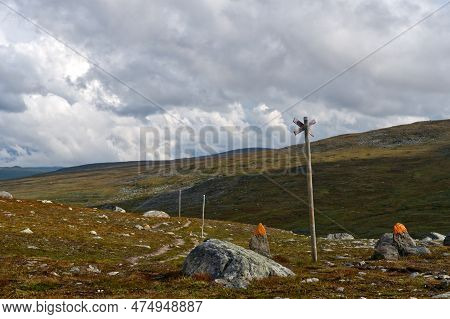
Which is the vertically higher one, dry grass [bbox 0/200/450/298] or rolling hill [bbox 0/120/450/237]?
rolling hill [bbox 0/120/450/237]

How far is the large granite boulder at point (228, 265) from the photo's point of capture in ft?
75.4

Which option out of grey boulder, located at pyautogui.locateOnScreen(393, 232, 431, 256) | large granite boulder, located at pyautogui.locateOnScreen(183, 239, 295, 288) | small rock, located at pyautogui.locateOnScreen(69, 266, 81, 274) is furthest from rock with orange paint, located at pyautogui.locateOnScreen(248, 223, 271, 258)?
grey boulder, located at pyautogui.locateOnScreen(393, 232, 431, 256)

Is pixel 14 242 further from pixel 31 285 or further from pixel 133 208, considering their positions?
pixel 133 208

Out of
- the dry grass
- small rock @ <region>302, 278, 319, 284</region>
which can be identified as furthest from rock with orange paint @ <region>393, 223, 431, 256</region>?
small rock @ <region>302, 278, 319, 284</region>

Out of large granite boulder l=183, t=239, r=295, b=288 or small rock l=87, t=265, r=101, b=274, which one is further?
small rock l=87, t=265, r=101, b=274

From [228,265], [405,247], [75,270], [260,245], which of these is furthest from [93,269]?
[405,247]

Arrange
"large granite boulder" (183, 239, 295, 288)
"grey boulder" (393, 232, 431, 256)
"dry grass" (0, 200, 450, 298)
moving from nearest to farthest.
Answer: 1. "dry grass" (0, 200, 450, 298)
2. "large granite boulder" (183, 239, 295, 288)
3. "grey boulder" (393, 232, 431, 256)

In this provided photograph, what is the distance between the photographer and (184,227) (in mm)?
69938

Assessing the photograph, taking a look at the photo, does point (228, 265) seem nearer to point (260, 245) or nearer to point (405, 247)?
point (260, 245)

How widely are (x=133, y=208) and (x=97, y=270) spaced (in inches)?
6312

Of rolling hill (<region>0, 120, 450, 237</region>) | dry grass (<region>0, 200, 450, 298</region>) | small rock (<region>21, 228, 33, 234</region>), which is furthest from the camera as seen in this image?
rolling hill (<region>0, 120, 450, 237</region>)

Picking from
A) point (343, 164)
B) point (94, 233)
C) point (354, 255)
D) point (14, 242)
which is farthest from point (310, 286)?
point (343, 164)

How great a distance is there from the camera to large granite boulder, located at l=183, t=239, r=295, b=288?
2297 cm

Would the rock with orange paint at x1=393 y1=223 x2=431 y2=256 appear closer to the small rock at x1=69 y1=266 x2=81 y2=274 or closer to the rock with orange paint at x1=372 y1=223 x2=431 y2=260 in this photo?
the rock with orange paint at x1=372 y1=223 x2=431 y2=260
